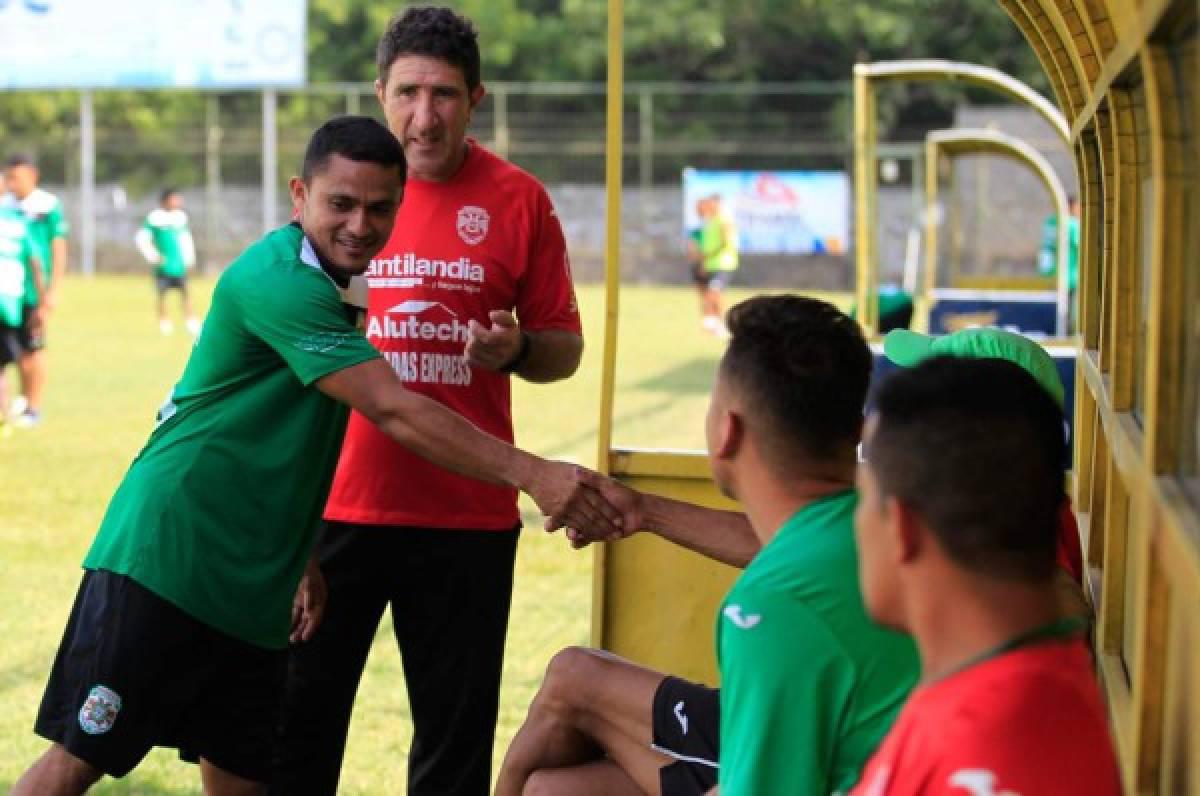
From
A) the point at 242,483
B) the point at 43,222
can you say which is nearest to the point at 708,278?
the point at 43,222

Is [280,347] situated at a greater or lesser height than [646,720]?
greater

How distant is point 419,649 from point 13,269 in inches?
451

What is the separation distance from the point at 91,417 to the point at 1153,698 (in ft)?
46.8

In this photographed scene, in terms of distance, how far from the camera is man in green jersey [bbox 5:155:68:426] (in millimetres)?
15477

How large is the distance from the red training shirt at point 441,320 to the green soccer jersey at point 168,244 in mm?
23384

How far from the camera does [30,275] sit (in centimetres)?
1555

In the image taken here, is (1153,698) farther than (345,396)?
No

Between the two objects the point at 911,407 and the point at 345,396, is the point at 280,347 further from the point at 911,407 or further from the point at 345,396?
the point at 911,407

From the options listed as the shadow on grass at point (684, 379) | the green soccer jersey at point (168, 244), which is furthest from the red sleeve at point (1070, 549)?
the green soccer jersey at point (168, 244)

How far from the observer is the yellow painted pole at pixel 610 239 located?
15.9 ft

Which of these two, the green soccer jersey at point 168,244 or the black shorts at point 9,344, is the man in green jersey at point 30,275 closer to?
the black shorts at point 9,344

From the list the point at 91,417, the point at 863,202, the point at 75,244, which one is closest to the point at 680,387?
the point at 91,417

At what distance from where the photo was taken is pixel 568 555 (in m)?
10.2

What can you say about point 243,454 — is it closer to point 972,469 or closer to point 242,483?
point 242,483
